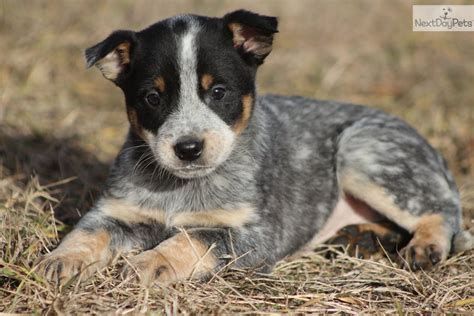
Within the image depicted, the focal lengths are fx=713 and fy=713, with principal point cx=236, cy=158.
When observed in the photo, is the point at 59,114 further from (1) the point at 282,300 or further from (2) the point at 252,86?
(1) the point at 282,300

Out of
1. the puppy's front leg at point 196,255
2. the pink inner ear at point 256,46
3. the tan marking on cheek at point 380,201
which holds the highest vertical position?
the pink inner ear at point 256,46

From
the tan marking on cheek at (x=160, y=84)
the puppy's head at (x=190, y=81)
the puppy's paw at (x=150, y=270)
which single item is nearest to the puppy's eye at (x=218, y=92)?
the puppy's head at (x=190, y=81)

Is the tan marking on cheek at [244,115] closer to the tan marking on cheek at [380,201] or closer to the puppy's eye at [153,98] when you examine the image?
the puppy's eye at [153,98]

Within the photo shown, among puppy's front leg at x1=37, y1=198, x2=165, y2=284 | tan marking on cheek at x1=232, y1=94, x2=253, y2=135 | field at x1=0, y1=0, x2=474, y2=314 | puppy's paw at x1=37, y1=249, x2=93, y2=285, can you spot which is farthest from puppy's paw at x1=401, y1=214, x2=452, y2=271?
puppy's paw at x1=37, y1=249, x2=93, y2=285

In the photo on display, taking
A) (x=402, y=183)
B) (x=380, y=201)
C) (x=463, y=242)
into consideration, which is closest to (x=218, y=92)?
(x=380, y=201)

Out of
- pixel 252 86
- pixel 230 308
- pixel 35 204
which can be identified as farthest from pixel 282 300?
pixel 35 204
